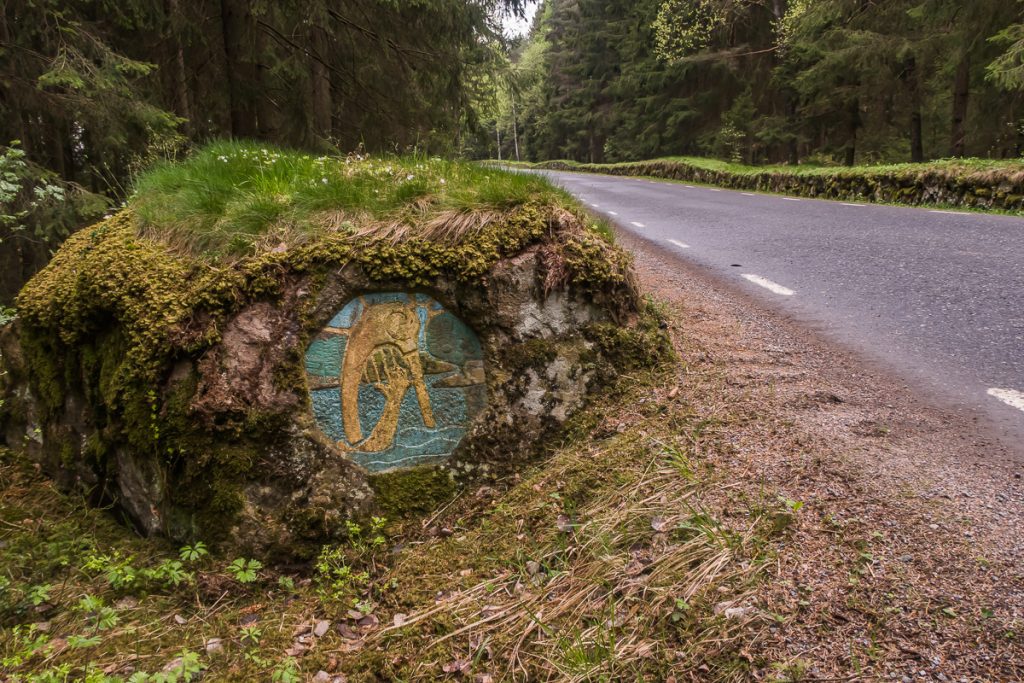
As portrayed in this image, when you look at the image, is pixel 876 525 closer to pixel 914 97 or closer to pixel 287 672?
pixel 287 672

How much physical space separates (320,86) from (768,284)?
6165 millimetres

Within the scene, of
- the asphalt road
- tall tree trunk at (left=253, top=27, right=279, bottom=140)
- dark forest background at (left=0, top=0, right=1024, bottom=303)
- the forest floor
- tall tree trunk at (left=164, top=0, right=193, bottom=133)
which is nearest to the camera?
the forest floor

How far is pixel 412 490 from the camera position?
10.5ft

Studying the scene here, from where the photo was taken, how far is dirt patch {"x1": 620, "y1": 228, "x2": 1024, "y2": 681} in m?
1.79

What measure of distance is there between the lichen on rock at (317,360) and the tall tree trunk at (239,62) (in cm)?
436

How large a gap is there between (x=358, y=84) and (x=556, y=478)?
6.70m

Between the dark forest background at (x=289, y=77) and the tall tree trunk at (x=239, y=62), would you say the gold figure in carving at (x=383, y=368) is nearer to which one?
the dark forest background at (x=289, y=77)

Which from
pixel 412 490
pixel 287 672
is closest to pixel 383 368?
pixel 412 490

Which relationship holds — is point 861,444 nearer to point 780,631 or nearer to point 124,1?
point 780,631

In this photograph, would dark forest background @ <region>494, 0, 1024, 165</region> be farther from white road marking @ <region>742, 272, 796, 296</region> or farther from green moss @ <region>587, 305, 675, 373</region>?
green moss @ <region>587, 305, 675, 373</region>

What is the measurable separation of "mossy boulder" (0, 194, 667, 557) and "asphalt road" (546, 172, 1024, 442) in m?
1.33

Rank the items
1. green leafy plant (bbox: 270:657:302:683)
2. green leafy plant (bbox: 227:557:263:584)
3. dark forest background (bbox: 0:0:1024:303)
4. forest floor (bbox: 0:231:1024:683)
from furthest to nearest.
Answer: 1. dark forest background (bbox: 0:0:1024:303)
2. green leafy plant (bbox: 227:557:263:584)
3. green leafy plant (bbox: 270:657:302:683)
4. forest floor (bbox: 0:231:1024:683)

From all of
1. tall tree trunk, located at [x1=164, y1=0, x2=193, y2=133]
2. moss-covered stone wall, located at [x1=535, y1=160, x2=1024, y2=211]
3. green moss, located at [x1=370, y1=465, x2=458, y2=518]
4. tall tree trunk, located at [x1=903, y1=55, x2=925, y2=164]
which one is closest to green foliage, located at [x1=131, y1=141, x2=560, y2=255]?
green moss, located at [x1=370, y1=465, x2=458, y2=518]

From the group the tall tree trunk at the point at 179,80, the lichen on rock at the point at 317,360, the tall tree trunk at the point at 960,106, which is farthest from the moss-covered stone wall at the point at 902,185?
the tall tree trunk at the point at 179,80
